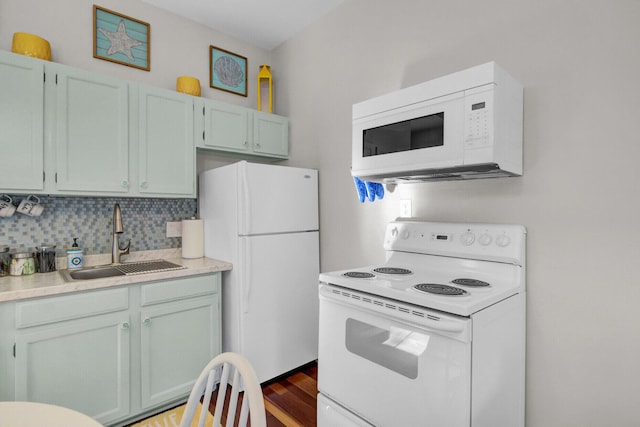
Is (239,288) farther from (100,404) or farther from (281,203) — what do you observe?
(100,404)

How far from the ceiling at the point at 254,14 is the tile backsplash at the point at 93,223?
1.46 m

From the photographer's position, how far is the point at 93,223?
2.30m

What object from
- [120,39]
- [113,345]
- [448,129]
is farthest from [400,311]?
[120,39]

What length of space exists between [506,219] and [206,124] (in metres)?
2.07

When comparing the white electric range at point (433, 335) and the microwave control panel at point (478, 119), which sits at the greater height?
the microwave control panel at point (478, 119)

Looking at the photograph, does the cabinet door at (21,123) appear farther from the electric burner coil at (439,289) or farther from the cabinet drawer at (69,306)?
the electric burner coil at (439,289)

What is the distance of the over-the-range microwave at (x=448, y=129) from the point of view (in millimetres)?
1387

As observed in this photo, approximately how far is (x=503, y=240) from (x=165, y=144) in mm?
2147

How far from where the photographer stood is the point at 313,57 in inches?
109

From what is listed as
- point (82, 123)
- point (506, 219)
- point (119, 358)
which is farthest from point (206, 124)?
point (506, 219)

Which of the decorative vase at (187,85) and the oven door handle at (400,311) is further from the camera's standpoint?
the decorative vase at (187,85)

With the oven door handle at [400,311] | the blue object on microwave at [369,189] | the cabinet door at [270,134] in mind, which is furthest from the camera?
the cabinet door at [270,134]

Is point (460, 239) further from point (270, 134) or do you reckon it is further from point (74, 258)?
point (74, 258)

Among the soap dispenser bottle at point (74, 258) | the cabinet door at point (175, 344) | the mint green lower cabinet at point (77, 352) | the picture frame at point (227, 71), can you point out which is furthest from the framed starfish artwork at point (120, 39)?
the cabinet door at point (175, 344)
